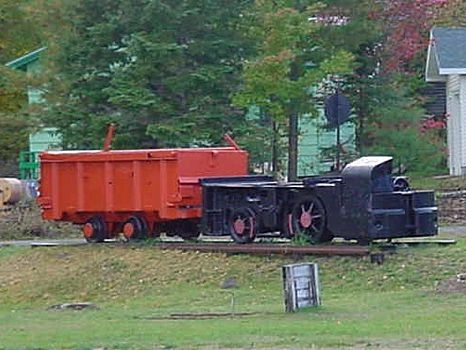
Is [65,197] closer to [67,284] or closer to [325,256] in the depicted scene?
[67,284]

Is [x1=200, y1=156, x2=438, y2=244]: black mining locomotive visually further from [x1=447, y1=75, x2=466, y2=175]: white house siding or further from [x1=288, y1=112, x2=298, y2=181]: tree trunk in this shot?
[x1=447, y1=75, x2=466, y2=175]: white house siding

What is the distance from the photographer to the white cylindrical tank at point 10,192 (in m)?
39.0

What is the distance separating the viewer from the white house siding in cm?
4325

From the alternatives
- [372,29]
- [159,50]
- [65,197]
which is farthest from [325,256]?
[372,29]

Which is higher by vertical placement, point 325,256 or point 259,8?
point 259,8

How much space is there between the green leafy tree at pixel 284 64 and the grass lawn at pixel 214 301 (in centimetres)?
1071

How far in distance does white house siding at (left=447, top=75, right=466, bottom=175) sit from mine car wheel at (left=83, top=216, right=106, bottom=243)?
52.6 ft

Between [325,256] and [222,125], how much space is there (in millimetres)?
14818

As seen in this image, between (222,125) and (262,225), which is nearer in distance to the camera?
(262,225)

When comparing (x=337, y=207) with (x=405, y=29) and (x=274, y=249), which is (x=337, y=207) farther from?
(x=405, y=29)

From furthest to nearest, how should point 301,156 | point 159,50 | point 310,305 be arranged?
1. point 301,156
2. point 159,50
3. point 310,305

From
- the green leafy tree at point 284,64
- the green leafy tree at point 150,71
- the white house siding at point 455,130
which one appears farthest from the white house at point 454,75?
the green leafy tree at point 150,71

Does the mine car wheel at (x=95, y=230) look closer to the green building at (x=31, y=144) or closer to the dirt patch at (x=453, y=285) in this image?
the dirt patch at (x=453, y=285)

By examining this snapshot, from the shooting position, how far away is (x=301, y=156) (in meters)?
50.9
